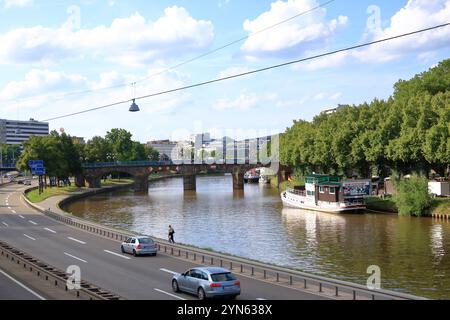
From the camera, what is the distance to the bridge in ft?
548

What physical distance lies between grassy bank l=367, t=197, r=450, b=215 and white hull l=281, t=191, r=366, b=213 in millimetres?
2613

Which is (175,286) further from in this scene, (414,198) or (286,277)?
(414,198)

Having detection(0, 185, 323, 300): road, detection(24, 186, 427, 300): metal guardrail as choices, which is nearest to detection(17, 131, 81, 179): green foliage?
detection(0, 185, 323, 300): road

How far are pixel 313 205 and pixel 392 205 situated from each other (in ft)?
49.7

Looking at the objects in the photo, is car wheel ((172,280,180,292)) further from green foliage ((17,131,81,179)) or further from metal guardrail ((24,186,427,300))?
green foliage ((17,131,81,179))

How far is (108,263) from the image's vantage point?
43.0 m

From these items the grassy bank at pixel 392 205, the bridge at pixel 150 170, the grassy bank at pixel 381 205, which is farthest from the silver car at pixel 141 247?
the bridge at pixel 150 170

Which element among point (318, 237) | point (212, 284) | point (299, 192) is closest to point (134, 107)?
point (212, 284)

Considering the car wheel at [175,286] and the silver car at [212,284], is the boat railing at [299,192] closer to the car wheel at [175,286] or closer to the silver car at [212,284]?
the car wheel at [175,286]

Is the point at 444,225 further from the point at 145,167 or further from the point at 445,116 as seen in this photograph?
the point at 145,167

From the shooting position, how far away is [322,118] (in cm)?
13812

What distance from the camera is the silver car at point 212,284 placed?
92.5ft
